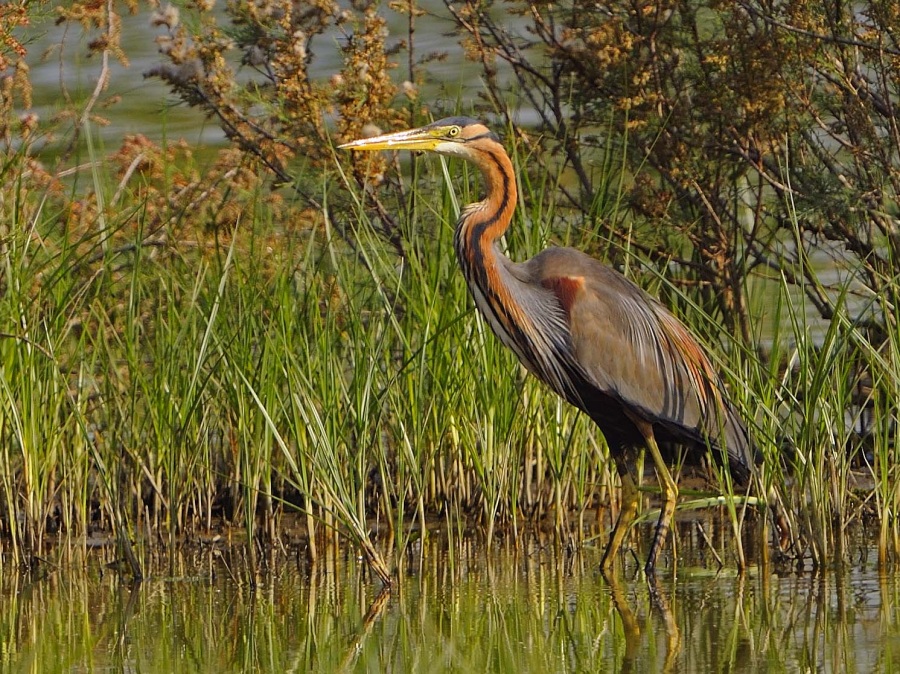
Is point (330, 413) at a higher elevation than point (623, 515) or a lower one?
higher

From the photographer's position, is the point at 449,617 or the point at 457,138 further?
the point at 457,138

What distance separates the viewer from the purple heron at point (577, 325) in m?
5.43

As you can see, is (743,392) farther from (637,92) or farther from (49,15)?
(49,15)

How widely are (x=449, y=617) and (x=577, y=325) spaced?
4.89 feet

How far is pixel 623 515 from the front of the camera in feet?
17.4

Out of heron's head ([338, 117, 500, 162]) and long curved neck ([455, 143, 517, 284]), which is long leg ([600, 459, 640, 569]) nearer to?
long curved neck ([455, 143, 517, 284])

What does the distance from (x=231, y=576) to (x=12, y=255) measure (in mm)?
1436

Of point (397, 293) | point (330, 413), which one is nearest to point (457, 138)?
point (397, 293)

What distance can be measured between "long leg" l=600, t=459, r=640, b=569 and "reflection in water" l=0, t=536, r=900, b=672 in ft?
0.33

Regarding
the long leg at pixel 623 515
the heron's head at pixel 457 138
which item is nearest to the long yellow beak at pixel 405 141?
the heron's head at pixel 457 138

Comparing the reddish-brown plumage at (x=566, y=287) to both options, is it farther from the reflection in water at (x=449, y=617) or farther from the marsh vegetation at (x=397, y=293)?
the reflection in water at (x=449, y=617)

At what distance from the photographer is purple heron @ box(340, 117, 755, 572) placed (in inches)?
214

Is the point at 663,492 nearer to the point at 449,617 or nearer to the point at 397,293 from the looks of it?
the point at 397,293

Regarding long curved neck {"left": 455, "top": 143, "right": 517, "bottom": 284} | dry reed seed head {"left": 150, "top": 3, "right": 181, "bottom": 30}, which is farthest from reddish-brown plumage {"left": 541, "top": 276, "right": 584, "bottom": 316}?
dry reed seed head {"left": 150, "top": 3, "right": 181, "bottom": 30}
